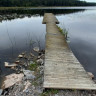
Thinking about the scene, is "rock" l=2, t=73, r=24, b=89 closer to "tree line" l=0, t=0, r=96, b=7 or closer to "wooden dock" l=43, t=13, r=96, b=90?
"wooden dock" l=43, t=13, r=96, b=90

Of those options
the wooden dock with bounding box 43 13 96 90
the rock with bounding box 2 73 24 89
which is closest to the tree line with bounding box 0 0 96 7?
the wooden dock with bounding box 43 13 96 90

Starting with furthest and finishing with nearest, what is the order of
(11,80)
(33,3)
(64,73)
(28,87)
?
1. (33,3)
2. (11,80)
3. (64,73)
4. (28,87)

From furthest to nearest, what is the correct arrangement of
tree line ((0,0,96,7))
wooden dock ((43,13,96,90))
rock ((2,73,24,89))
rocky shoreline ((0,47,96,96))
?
tree line ((0,0,96,7)) < rock ((2,73,24,89)) < wooden dock ((43,13,96,90)) < rocky shoreline ((0,47,96,96))

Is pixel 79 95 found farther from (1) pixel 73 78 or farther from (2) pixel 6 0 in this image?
(2) pixel 6 0

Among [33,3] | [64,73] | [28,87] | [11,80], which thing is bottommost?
[33,3]

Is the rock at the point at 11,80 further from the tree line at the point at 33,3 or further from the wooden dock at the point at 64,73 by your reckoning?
the tree line at the point at 33,3

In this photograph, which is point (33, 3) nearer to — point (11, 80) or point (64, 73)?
point (11, 80)

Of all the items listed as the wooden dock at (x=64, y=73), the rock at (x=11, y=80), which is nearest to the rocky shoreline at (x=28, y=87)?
the rock at (x=11, y=80)

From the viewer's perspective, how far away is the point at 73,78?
5562mm

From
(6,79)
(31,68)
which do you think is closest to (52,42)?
(31,68)

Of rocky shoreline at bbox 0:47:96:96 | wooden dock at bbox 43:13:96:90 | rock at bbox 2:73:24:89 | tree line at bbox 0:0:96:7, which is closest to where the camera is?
rocky shoreline at bbox 0:47:96:96

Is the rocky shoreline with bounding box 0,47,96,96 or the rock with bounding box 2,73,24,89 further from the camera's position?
the rock with bounding box 2,73,24,89

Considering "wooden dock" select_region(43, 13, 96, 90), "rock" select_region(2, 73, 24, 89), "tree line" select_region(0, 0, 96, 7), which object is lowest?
"tree line" select_region(0, 0, 96, 7)

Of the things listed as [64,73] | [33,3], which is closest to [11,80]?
[64,73]
